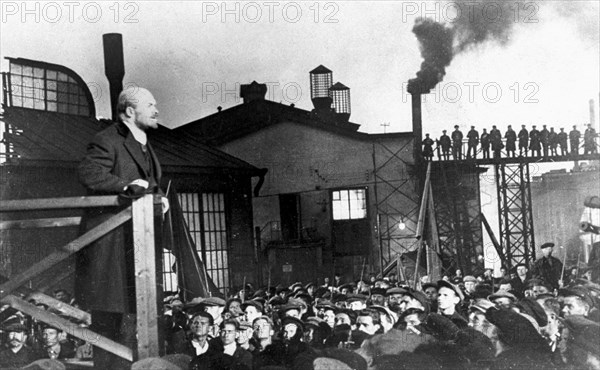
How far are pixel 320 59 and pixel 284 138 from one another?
1022 cm

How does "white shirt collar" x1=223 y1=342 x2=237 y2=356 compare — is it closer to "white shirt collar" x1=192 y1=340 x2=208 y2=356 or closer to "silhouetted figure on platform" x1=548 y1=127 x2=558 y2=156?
"white shirt collar" x1=192 y1=340 x2=208 y2=356

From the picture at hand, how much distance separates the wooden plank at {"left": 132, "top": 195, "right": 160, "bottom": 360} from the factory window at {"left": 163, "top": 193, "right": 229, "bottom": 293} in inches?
425

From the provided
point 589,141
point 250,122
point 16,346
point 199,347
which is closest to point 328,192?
point 250,122

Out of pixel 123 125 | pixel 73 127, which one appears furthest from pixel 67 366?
pixel 73 127

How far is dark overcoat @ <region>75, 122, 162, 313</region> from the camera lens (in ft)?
13.4

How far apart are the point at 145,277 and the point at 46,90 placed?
1140cm

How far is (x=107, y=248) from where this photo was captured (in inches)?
162

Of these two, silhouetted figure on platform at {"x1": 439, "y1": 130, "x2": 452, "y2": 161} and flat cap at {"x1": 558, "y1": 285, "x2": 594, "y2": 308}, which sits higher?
silhouetted figure on platform at {"x1": 439, "y1": 130, "x2": 452, "y2": 161}

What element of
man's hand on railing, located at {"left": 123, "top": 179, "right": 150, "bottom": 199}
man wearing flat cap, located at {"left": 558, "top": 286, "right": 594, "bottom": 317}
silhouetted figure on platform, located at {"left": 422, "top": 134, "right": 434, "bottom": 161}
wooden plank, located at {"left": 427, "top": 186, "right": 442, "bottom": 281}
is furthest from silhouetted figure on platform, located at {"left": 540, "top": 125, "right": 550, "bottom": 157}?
man's hand on railing, located at {"left": 123, "top": 179, "right": 150, "bottom": 199}

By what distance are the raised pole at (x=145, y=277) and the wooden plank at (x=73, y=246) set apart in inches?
3.0

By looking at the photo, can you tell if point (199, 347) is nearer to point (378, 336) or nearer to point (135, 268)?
point (378, 336)

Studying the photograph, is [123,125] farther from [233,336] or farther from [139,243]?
[233,336]

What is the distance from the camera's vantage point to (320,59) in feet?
103

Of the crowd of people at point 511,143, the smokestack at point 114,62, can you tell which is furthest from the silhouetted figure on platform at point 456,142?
the smokestack at point 114,62
